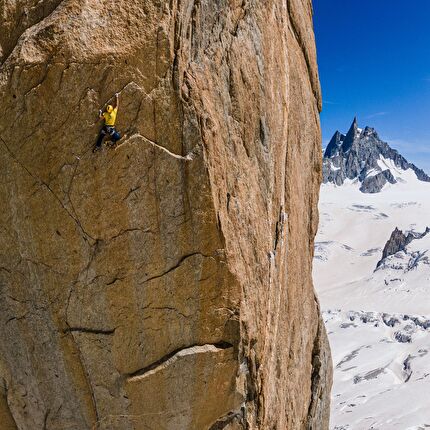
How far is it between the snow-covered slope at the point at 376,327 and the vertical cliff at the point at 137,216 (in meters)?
43.8

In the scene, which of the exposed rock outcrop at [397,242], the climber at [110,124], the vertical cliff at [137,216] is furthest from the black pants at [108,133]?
the exposed rock outcrop at [397,242]

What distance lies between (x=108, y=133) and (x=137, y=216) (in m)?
1.49

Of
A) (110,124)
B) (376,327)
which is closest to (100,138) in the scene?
(110,124)

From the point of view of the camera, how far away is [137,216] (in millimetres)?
8102

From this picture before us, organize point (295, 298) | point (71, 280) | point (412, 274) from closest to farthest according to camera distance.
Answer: point (71, 280) → point (295, 298) → point (412, 274)

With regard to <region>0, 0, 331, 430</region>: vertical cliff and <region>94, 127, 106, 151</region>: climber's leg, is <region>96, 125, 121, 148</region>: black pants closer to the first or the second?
<region>94, 127, 106, 151</region>: climber's leg

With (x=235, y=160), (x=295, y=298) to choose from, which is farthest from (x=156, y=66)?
(x=295, y=298)

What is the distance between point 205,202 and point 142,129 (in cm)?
163

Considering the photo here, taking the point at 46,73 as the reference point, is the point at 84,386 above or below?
below

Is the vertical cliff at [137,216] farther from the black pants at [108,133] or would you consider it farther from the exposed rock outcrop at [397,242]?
the exposed rock outcrop at [397,242]

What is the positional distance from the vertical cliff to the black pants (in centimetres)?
15

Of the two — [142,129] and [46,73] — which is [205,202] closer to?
[142,129]

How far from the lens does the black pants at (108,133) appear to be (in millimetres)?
7594

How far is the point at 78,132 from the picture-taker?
7.86 m
